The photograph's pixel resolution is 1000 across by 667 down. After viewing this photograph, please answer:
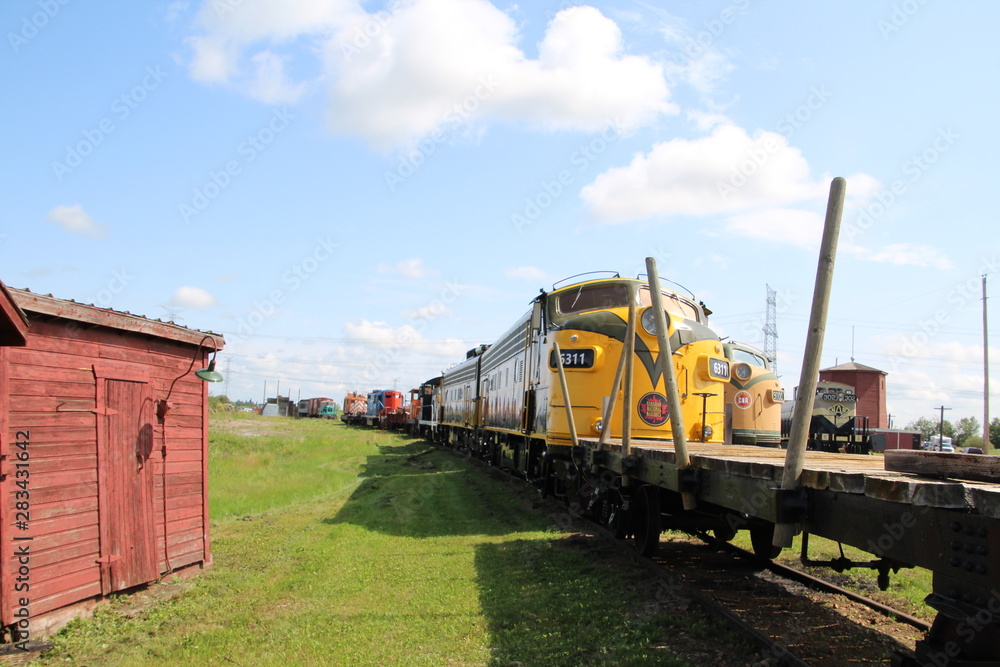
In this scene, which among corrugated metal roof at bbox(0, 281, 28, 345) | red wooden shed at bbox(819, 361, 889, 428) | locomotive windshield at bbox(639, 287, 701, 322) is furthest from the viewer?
red wooden shed at bbox(819, 361, 889, 428)

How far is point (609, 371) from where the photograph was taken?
945 centimetres

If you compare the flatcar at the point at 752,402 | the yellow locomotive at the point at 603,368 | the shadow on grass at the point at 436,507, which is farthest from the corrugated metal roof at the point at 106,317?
the flatcar at the point at 752,402

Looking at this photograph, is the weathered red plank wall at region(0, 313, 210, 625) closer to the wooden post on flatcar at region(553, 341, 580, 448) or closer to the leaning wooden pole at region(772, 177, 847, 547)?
the wooden post on flatcar at region(553, 341, 580, 448)

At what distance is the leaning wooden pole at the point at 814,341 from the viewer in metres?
3.55

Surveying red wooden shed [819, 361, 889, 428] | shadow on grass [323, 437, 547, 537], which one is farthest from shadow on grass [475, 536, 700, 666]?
red wooden shed [819, 361, 889, 428]

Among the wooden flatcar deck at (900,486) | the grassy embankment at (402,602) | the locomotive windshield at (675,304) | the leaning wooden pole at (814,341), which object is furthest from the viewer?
the locomotive windshield at (675,304)

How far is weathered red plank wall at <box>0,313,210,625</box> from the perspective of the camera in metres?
6.01

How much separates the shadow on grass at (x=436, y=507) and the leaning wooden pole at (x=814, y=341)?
22.3ft

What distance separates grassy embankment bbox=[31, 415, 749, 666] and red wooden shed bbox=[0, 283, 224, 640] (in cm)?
42

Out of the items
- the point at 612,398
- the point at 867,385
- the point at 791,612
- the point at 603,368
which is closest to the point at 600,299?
the point at 603,368

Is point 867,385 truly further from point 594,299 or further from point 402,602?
point 402,602

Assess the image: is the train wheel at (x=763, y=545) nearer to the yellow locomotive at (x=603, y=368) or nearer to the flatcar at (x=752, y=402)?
the yellow locomotive at (x=603, y=368)

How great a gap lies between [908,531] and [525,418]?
9.22 metres

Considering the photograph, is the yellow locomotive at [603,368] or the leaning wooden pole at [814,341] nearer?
the leaning wooden pole at [814,341]
